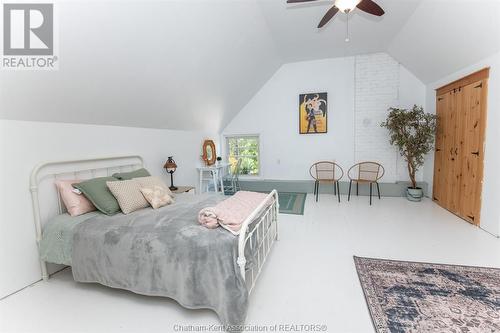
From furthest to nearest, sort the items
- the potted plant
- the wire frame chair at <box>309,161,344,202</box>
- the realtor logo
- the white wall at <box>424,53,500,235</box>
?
the wire frame chair at <box>309,161,344,202</box>
the potted plant
the white wall at <box>424,53,500,235</box>
the realtor logo

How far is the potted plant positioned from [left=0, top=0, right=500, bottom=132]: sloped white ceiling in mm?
764

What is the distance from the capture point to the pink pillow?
7.47 feet

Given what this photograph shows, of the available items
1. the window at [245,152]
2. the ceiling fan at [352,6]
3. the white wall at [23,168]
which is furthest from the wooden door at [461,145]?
the white wall at [23,168]

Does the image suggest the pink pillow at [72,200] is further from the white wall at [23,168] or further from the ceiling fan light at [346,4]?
the ceiling fan light at [346,4]

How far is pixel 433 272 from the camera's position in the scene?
7.24ft

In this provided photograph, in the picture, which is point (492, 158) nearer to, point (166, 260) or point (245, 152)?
point (166, 260)

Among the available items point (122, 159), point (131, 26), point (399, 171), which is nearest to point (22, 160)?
point (122, 159)

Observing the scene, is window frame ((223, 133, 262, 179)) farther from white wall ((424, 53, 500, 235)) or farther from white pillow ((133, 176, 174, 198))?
white wall ((424, 53, 500, 235))

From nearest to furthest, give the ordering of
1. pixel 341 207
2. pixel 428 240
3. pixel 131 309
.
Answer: pixel 131 309
pixel 428 240
pixel 341 207

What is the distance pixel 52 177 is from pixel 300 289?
8.39 ft

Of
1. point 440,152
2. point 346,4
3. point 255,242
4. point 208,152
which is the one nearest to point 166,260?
point 255,242

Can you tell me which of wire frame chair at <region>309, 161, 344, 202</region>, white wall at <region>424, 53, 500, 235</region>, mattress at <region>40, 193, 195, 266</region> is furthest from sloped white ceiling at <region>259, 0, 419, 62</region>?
mattress at <region>40, 193, 195, 266</region>

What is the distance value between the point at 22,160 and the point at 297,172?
188 inches

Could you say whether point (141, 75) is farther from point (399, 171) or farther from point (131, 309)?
point (399, 171)
